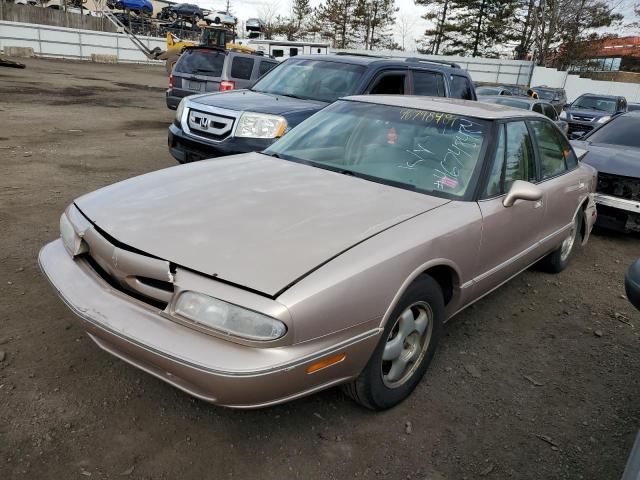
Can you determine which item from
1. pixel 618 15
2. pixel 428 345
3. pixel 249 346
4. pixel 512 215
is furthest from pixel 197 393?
pixel 618 15

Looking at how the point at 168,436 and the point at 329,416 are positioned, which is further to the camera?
the point at 329,416

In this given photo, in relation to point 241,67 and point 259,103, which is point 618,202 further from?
point 241,67

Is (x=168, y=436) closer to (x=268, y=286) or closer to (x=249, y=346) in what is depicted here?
(x=249, y=346)

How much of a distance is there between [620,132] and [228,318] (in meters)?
7.27

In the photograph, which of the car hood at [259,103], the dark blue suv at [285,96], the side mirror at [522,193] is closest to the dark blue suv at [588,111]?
the dark blue suv at [285,96]

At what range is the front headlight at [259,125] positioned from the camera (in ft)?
19.1

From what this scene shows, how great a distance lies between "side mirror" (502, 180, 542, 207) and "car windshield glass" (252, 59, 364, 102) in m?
3.65

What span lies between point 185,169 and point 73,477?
1.91m

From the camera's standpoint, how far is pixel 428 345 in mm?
2881

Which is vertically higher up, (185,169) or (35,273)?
(185,169)

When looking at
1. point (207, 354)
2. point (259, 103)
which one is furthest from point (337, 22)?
point (207, 354)

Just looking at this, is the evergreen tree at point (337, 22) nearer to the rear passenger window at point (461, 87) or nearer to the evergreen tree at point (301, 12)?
the evergreen tree at point (301, 12)

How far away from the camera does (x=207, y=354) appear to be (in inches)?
78.7

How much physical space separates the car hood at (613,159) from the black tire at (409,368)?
413 cm
